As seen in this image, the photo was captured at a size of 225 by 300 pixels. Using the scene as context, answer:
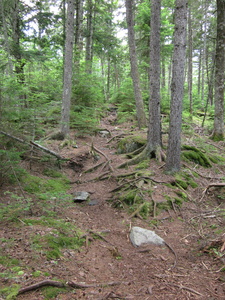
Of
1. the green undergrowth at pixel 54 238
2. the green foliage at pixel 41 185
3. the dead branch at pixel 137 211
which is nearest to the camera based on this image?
the green undergrowth at pixel 54 238

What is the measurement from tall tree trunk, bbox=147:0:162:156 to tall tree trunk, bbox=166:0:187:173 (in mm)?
1116

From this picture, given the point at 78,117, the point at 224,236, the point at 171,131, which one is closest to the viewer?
the point at 224,236

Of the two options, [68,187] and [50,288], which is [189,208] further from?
[50,288]

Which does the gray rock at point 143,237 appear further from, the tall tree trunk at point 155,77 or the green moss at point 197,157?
the green moss at point 197,157

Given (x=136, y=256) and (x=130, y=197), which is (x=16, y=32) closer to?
(x=130, y=197)

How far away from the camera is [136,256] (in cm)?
436

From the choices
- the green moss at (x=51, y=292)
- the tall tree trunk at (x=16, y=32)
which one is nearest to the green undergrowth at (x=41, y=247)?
the green moss at (x=51, y=292)

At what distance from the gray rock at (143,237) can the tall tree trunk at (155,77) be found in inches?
159

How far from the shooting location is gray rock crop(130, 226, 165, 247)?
4791 mm

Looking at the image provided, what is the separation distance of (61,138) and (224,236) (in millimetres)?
8505

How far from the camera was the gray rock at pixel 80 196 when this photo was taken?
6.92 meters

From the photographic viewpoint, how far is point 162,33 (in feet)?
46.9

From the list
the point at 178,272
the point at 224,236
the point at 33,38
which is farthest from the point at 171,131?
the point at 33,38

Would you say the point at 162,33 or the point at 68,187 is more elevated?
the point at 162,33
